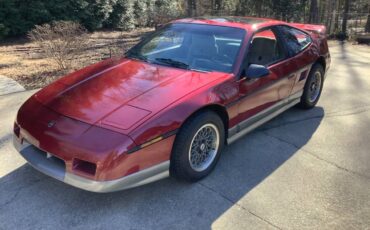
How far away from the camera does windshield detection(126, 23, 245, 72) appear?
4004mm

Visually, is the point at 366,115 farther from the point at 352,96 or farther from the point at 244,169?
the point at 244,169

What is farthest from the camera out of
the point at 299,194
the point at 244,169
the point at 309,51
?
the point at 309,51

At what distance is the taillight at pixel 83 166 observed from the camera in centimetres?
286

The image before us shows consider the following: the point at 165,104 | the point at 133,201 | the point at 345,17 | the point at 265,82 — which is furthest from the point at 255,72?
the point at 345,17

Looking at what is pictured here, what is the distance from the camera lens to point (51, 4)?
11562mm

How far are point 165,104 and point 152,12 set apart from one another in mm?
12461

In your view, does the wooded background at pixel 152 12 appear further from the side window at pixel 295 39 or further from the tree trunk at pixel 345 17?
the side window at pixel 295 39

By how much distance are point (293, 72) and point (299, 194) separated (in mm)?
1823

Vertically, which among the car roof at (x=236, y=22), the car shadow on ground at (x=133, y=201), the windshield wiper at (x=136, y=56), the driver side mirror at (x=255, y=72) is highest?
the car roof at (x=236, y=22)

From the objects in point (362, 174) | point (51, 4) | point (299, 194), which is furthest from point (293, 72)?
point (51, 4)

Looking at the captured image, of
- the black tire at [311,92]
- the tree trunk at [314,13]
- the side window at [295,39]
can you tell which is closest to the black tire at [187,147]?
the side window at [295,39]

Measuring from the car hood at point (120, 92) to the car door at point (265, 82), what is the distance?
0.43 metres

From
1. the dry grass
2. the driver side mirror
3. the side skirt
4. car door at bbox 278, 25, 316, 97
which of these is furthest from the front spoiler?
the dry grass

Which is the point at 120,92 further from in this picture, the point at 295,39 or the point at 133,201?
the point at 295,39
